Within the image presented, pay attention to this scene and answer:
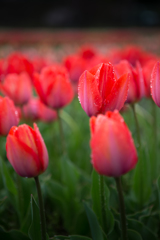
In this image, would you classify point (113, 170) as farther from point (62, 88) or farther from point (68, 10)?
point (68, 10)

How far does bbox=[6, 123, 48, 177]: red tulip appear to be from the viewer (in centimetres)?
55

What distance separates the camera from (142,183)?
3.26 feet

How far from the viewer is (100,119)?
456 mm

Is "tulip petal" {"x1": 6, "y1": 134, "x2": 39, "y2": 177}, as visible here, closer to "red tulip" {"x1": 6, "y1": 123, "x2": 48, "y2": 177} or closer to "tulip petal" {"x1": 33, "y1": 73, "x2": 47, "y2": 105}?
"red tulip" {"x1": 6, "y1": 123, "x2": 48, "y2": 177}

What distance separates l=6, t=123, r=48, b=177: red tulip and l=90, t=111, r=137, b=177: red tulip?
0.17 m

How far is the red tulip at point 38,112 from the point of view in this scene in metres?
1.45

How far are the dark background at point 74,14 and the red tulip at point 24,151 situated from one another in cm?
2032

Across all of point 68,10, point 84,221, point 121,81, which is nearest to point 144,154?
point 84,221

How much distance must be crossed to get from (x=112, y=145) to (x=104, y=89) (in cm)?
19

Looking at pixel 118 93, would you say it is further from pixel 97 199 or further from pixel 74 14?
pixel 74 14

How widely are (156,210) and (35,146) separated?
2.13 feet

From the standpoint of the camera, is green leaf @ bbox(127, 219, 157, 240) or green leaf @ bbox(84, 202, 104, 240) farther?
green leaf @ bbox(127, 219, 157, 240)

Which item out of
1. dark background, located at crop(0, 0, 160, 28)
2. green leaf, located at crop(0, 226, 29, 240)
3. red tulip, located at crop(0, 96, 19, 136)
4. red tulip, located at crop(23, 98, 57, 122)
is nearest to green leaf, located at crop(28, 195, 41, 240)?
green leaf, located at crop(0, 226, 29, 240)

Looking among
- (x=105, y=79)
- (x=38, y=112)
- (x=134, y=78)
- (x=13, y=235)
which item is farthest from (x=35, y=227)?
(x=38, y=112)
